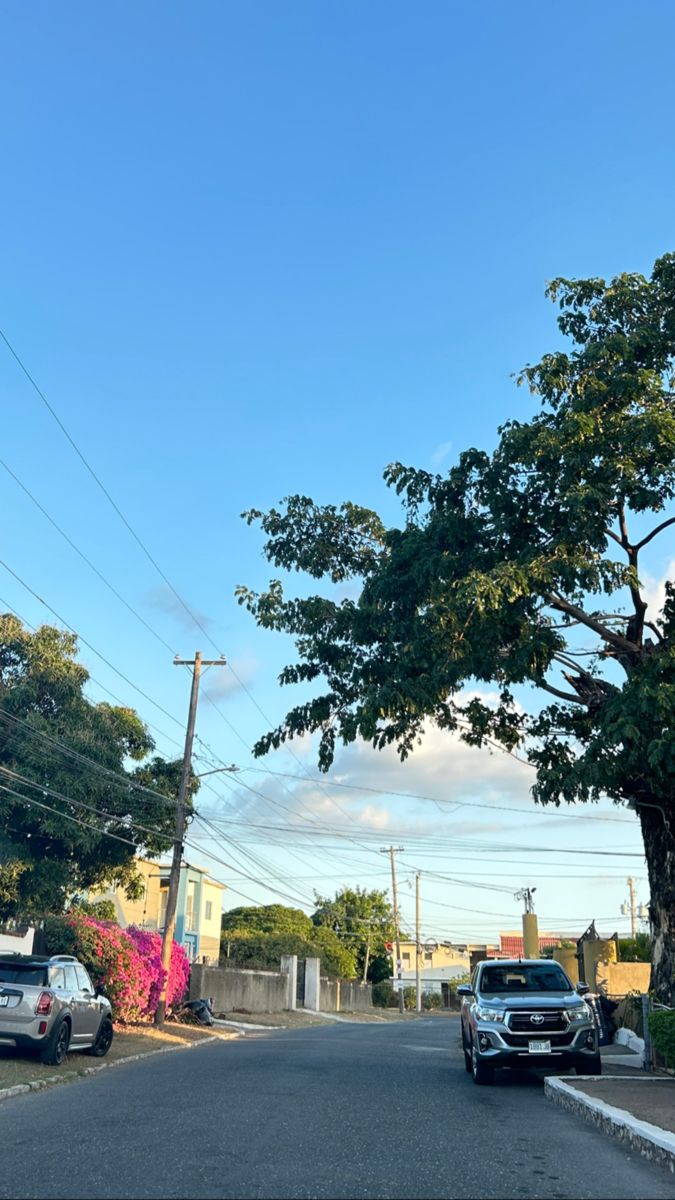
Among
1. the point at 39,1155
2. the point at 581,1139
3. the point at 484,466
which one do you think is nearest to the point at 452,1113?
the point at 581,1139

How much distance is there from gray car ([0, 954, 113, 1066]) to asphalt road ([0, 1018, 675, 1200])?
47.9 inches

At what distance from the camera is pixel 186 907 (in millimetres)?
62219

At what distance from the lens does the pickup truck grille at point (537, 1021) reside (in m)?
13.8

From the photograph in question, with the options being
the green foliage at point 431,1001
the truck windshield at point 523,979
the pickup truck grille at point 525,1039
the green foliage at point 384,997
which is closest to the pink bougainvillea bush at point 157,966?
the truck windshield at point 523,979

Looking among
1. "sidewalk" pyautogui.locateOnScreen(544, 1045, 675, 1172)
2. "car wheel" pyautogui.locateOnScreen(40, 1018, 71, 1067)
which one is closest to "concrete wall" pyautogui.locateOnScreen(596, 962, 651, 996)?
"sidewalk" pyautogui.locateOnScreen(544, 1045, 675, 1172)

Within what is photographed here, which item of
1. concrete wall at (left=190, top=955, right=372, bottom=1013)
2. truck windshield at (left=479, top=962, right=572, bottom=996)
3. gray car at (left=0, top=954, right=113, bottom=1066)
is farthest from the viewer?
concrete wall at (left=190, top=955, right=372, bottom=1013)

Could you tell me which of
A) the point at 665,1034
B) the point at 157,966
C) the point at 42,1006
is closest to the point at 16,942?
the point at 157,966

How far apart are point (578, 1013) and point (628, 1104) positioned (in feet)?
11.3

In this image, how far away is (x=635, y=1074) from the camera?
1428 centimetres

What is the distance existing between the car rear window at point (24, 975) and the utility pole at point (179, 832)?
1359cm

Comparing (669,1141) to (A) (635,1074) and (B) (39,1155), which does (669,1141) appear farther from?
(A) (635,1074)

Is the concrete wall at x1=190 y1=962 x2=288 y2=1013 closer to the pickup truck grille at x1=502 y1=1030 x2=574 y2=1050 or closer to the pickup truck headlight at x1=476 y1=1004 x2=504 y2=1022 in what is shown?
the pickup truck headlight at x1=476 y1=1004 x2=504 y2=1022

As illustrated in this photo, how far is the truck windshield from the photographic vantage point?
15.1 meters

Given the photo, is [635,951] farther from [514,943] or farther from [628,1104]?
[514,943]
